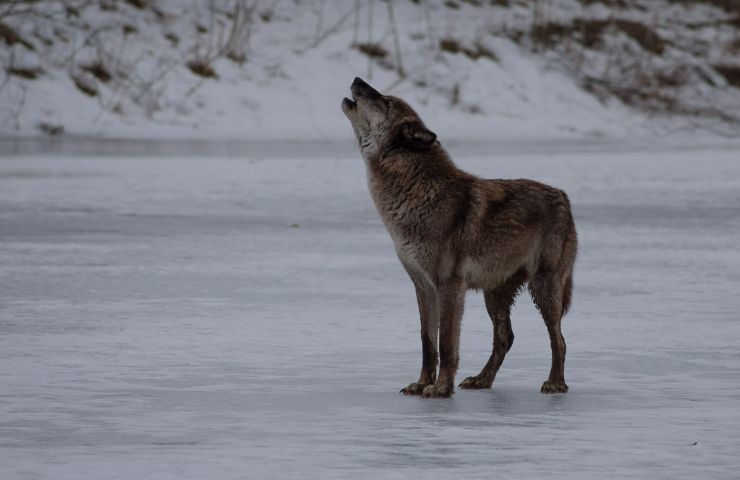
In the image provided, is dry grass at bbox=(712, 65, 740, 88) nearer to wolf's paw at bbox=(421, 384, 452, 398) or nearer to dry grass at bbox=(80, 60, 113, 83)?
dry grass at bbox=(80, 60, 113, 83)

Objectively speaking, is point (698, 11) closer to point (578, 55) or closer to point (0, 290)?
point (578, 55)

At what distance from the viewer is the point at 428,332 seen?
5871mm

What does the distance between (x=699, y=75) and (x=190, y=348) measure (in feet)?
76.0

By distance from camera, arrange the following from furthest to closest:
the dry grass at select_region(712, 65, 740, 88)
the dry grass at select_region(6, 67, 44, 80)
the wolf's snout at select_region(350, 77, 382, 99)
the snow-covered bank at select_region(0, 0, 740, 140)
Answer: the dry grass at select_region(712, 65, 740, 88), the snow-covered bank at select_region(0, 0, 740, 140), the dry grass at select_region(6, 67, 44, 80), the wolf's snout at select_region(350, 77, 382, 99)

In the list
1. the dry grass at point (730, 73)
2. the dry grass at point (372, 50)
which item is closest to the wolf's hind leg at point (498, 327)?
the dry grass at point (372, 50)

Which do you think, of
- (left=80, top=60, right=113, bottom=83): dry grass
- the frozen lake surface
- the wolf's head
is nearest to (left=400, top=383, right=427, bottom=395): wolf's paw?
the frozen lake surface

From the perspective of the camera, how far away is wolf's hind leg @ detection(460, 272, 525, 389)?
592cm

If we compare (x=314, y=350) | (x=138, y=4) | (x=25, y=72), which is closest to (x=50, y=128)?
(x=25, y=72)

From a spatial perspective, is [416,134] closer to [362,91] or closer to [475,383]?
[362,91]

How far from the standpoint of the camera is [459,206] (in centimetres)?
580

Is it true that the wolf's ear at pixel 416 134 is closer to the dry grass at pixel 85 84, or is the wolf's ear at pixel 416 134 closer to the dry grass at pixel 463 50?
the dry grass at pixel 85 84

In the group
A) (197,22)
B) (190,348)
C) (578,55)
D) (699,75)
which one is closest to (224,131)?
(197,22)

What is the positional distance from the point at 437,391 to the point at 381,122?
1.32 m

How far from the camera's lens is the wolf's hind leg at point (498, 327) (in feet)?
19.4
